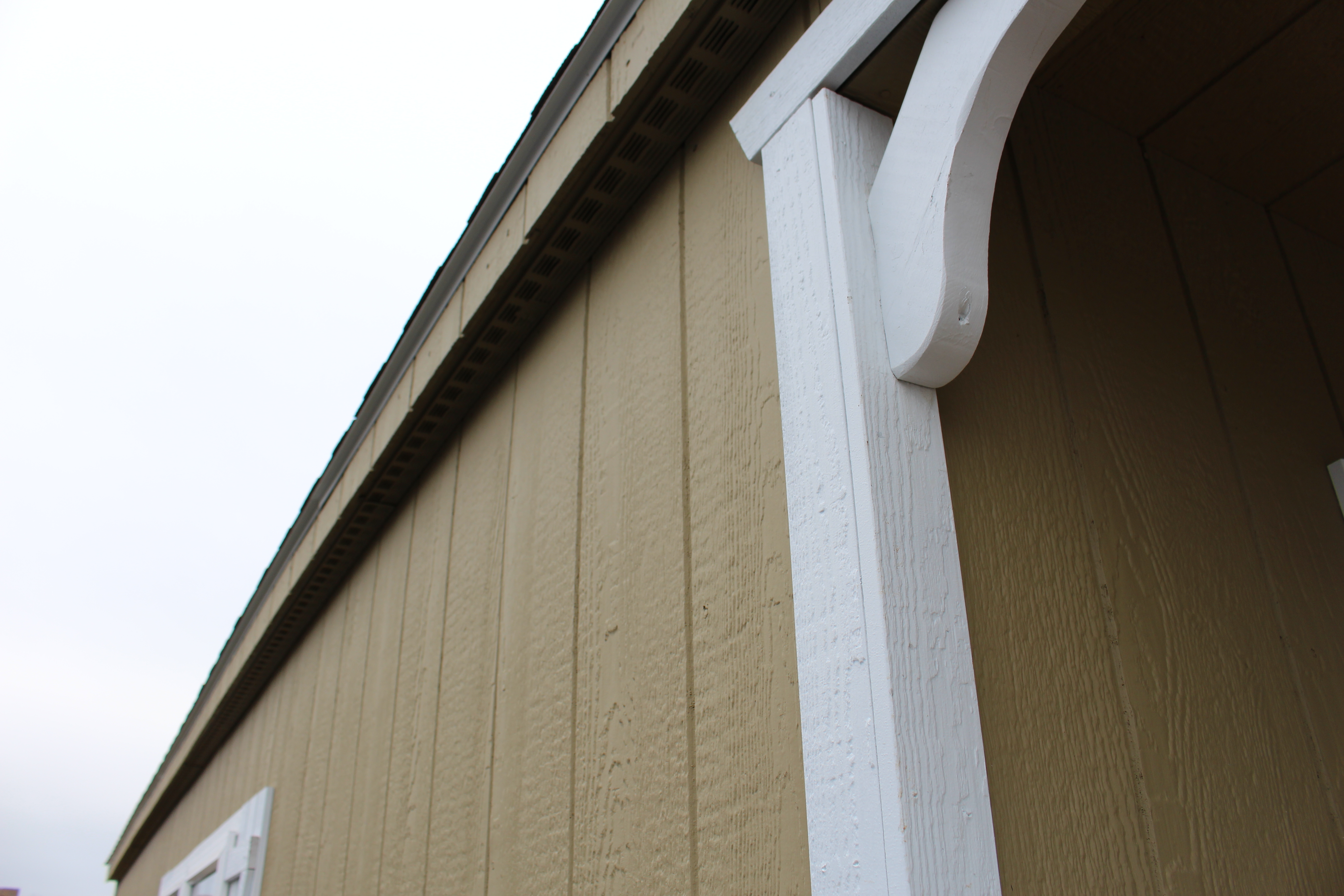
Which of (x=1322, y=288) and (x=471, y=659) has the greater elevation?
(x=1322, y=288)

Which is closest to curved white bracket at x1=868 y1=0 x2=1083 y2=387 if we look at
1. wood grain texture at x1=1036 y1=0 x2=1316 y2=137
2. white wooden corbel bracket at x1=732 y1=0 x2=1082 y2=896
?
white wooden corbel bracket at x1=732 y1=0 x2=1082 y2=896

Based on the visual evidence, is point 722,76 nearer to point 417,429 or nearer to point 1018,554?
point 1018,554

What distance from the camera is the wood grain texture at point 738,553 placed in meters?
0.74

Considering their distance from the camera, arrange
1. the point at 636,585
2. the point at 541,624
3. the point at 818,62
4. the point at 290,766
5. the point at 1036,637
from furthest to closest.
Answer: the point at 290,766 → the point at 541,624 → the point at 636,585 → the point at 818,62 → the point at 1036,637

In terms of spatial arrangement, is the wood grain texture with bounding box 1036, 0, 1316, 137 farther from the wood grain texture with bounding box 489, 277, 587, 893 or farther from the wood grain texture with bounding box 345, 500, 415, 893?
the wood grain texture with bounding box 345, 500, 415, 893

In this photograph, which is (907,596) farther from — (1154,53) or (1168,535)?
(1154,53)

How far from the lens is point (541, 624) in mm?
1273

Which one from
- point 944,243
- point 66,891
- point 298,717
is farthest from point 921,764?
point 66,891

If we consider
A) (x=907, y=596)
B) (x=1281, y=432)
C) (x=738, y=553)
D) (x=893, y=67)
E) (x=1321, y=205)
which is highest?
(x=1321, y=205)

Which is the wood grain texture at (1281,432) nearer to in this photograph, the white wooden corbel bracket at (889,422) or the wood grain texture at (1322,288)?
the wood grain texture at (1322,288)

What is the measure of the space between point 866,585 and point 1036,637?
20 centimetres

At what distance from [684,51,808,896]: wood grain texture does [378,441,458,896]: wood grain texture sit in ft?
2.97

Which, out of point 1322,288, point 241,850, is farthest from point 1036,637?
point 241,850

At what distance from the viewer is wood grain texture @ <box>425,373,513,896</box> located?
1.37 m
